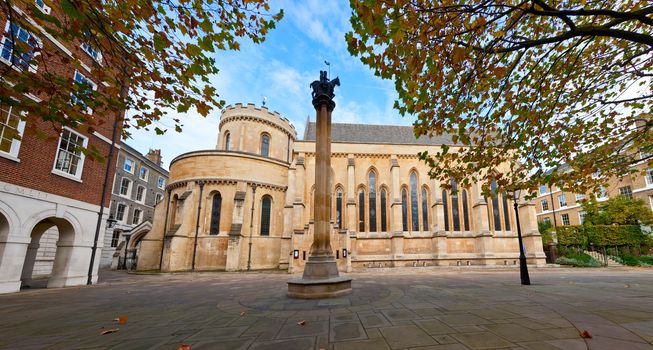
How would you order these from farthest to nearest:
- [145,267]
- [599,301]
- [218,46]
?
[145,267]
[599,301]
[218,46]

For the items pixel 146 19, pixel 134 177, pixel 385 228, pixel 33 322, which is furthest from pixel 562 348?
pixel 134 177

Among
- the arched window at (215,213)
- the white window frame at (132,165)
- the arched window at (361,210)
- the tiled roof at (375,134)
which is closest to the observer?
the arched window at (215,213)

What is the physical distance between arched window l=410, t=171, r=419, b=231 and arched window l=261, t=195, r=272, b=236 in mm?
13617

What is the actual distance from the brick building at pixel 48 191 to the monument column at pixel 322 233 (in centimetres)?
659

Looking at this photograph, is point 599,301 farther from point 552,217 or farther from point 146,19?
point 552,217

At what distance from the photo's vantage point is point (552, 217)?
38375 mm

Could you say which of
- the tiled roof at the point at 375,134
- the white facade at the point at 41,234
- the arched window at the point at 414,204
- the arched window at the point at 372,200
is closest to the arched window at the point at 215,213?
the white facade at the point at 41,234

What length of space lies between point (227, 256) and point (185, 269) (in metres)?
3.55

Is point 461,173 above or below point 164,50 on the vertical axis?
below

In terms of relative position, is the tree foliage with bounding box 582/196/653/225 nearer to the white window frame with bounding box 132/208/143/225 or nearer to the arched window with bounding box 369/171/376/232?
the arched window with bounding box 369/171/376/232

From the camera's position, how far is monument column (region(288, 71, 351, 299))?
305 inches

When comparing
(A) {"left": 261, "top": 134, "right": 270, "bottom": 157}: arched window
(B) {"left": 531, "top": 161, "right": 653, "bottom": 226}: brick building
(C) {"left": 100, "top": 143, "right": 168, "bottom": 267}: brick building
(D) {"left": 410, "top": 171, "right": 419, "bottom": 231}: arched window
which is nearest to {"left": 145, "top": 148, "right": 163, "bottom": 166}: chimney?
(C) {"left": 100, "top": 143, "right": 168, "bottom": 267}: brick building

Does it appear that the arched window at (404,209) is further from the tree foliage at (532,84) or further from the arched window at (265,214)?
the tree foliage at (532,84)

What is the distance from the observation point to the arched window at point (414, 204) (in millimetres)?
25625
